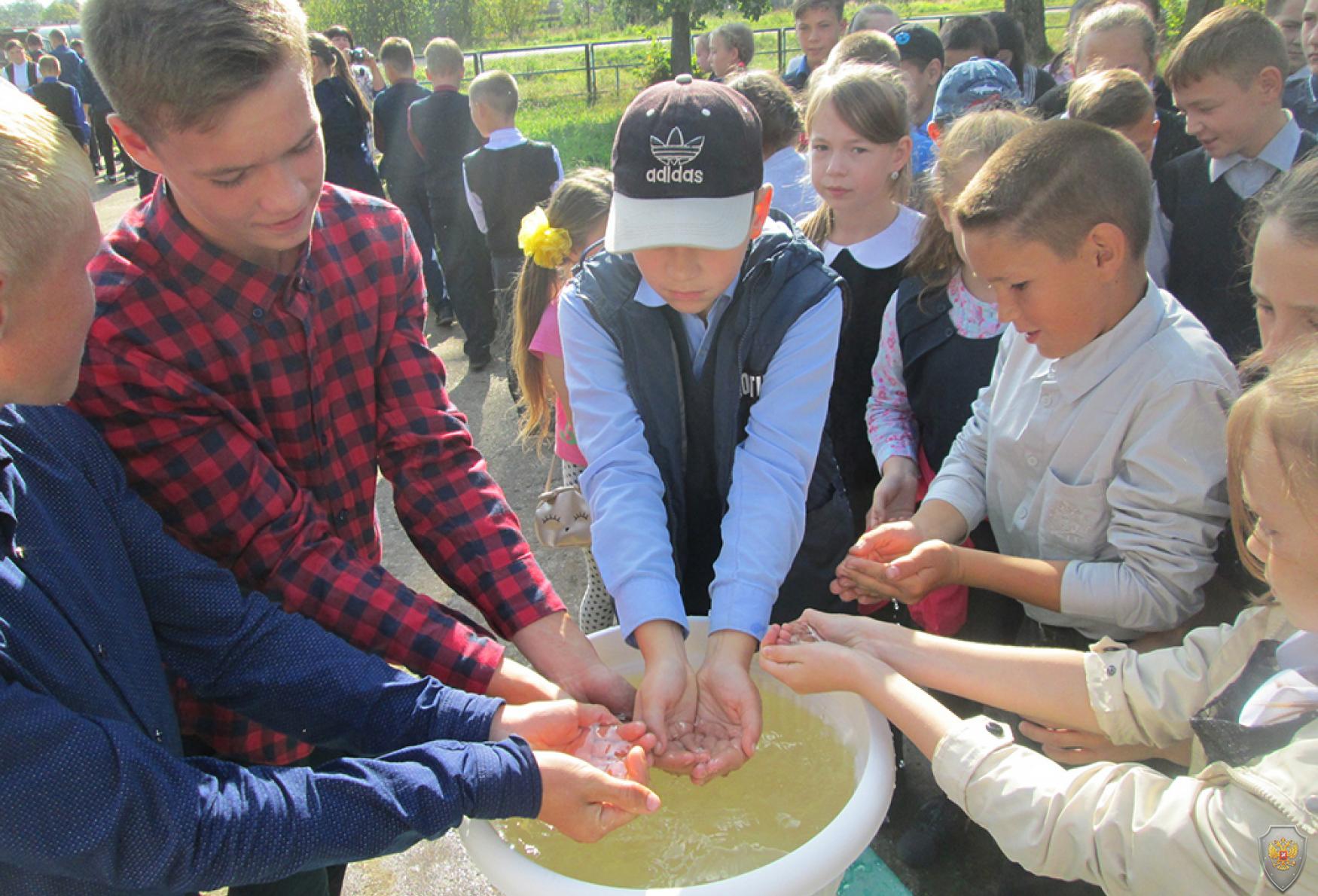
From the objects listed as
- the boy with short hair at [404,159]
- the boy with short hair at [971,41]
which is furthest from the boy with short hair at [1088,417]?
the boy with short hair at [404,159]

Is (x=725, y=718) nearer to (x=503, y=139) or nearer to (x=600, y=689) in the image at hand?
(x=600, y=689)

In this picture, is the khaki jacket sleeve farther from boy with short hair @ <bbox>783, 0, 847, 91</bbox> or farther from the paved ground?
boy with short hair @ <bbox>783, 0, 847, 91</bbox>

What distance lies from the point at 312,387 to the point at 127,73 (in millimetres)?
492

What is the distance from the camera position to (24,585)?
3.31ft

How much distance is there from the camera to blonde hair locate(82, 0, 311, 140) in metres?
1.20

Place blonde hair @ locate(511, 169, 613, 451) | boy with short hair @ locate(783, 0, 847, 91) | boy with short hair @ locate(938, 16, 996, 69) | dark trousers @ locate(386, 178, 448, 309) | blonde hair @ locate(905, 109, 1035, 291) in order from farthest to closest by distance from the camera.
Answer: dark trousers @ locate(386, 178, 448, 309)
boy with short hair @ locate(783, 0, 847, 91)
boy with short hair @ locate(938, 16, 996, 69)
blonde hair @ locate(511, 169, 613, 451)
blonde hair @ locate(905, 109, 1035, 291)

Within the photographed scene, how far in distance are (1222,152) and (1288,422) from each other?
199 cm

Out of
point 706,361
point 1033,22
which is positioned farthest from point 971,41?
point 1033,22

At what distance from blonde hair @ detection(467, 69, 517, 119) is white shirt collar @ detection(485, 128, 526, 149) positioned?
10cm

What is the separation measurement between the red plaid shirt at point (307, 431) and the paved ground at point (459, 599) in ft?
2.72

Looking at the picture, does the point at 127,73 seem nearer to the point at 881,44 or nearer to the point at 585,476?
the point at 585,476

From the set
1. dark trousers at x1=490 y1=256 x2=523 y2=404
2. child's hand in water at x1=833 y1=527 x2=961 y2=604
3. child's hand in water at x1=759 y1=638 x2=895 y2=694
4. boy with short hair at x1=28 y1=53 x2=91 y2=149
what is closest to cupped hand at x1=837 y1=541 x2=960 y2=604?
child's hand in water at x1=833 y1=527 x2=961 y2=604

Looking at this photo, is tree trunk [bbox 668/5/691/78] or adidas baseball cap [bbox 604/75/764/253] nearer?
adidas baseball cap [bbox 604/75/764/253]

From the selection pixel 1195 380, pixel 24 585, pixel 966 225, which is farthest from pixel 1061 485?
pixel 24 585
